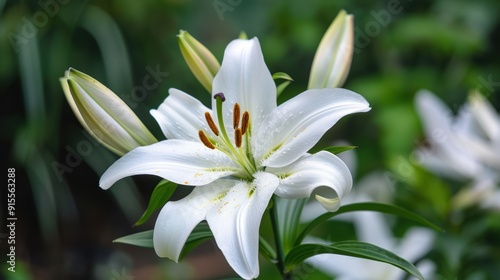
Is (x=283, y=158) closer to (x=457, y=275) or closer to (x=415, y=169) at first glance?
(x=457, y=275)

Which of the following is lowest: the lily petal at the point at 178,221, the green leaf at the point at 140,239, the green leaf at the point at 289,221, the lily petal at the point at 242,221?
the green leaf at the point at 289,221

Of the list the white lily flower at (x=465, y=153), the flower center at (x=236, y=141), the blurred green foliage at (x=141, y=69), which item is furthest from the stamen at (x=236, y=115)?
the blurred green foliage at (x=141, y=69)

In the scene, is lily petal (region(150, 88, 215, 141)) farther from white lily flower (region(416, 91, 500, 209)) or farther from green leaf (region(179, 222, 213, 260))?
white lily flower (region(416, 91, 500, 209))

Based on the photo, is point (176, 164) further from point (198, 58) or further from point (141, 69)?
point (141, 69)

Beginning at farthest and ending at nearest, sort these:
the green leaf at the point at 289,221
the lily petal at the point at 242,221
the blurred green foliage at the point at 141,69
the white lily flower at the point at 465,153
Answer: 1. the blurred green foliage at the point at 141,69
2. the white lily flower at the point at 465,153
3. the green leaf at the point at 289,221
4. the lily petal at the point at 242,221

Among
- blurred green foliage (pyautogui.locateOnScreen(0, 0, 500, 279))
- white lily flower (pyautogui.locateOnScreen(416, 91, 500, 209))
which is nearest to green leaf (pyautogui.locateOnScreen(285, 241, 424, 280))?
white lily flower (pyautogui.locateOnScreen(416, 91, 500, 209))

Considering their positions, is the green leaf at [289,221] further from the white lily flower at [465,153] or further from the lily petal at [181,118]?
the white lily flower at [465,153]

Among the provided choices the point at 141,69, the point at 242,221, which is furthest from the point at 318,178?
the point at 141,69
